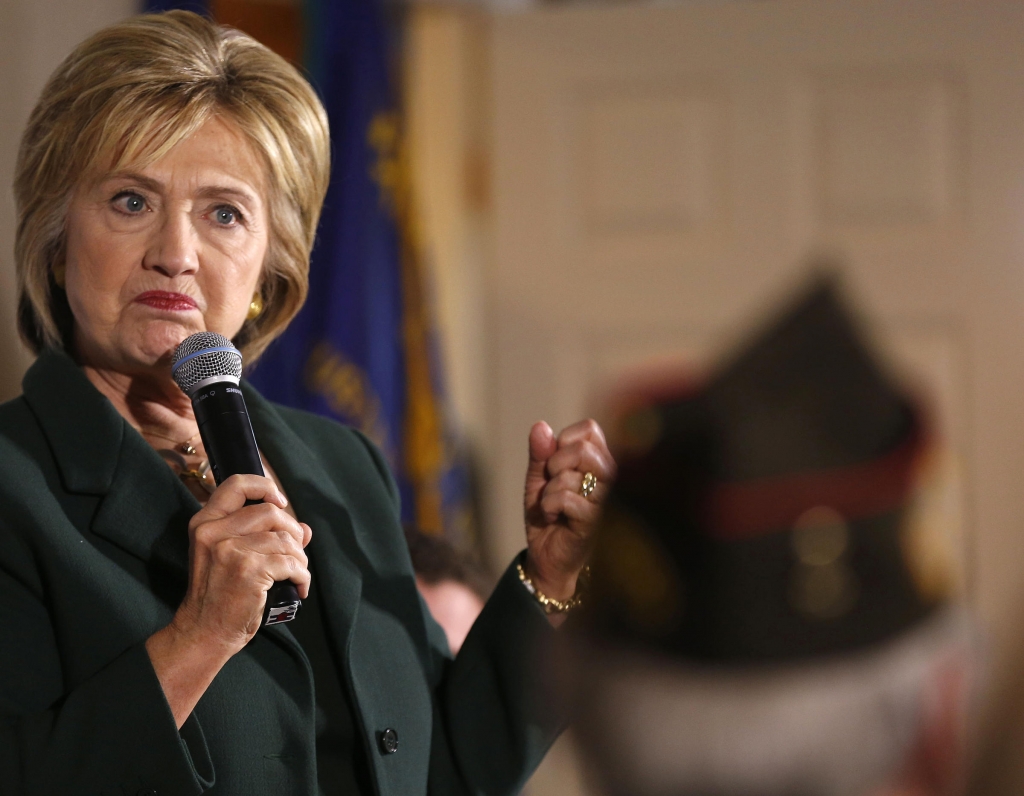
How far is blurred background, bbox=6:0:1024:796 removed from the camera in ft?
12.0

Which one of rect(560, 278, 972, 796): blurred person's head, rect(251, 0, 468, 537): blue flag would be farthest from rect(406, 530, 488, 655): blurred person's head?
rect(560, 278, 972, 796): blurred person's head

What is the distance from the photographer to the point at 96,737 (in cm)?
115

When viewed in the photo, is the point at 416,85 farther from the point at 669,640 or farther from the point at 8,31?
the point at 669,640

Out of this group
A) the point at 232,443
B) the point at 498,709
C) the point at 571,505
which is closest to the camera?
the point at 232,443

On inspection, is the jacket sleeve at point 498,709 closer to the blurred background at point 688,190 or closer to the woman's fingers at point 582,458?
the woman's fingers at point 582,458

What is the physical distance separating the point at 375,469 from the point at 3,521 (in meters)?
0.59

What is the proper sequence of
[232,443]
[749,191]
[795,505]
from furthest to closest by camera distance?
[749,191] < [232,443] < [795,505]

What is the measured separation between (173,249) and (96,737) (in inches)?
23.5

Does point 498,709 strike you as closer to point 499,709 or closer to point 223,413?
point 499,709

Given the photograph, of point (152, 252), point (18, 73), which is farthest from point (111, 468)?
point (18, 73)

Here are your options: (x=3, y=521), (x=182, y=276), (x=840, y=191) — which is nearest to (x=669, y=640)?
(x=3, y=521)

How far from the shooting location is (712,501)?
0.43 m

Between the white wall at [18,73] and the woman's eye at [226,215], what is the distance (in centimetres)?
117

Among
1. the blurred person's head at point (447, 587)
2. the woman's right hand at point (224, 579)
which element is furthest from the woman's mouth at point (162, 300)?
the blurred person's head at point (447, 587)
